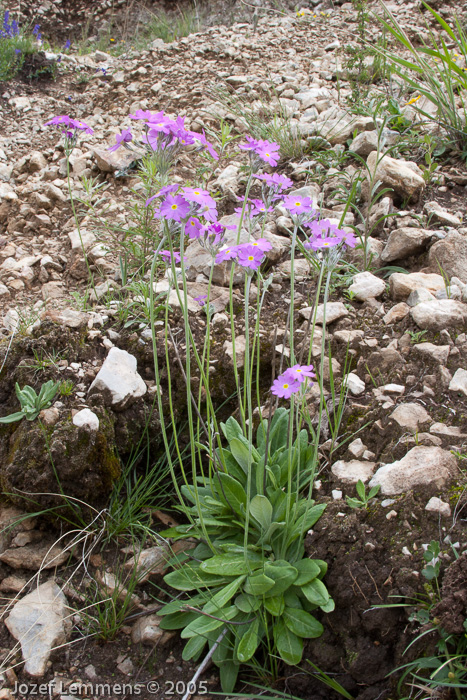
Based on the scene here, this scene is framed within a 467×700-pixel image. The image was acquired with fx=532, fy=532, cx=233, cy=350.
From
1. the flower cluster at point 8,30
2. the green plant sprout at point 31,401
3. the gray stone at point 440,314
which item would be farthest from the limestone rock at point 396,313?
the flower cluster at point 8,30

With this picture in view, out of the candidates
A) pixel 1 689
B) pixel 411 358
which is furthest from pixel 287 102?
pixel 1 689

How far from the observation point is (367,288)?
2.63 m

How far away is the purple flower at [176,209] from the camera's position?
1.45m

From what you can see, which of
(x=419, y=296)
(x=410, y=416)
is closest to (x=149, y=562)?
(x=410, y=416)

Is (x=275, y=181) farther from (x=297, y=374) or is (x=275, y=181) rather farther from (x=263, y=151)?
(x=297, y=374)

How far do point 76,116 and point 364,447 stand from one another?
13.1ft

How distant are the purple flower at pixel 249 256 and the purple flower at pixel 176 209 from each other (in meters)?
0.20

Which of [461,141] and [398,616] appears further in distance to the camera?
[461,141]

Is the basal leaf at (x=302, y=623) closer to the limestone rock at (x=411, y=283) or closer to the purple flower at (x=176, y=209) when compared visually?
the purple flower at (x=176, y=209)

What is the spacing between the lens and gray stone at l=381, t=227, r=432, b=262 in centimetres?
274

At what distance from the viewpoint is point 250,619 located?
1772mm

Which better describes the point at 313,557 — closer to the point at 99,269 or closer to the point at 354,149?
the point at 99,269

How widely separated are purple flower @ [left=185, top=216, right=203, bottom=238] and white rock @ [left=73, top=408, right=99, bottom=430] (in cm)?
97

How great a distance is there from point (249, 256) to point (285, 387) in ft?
1.30
